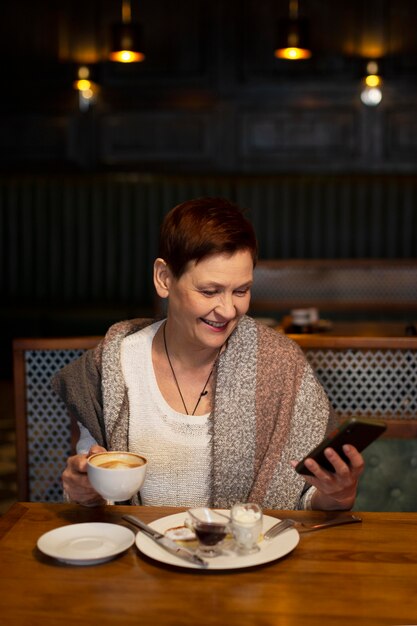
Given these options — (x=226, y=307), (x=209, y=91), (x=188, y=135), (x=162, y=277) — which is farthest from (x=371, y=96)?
(x=226, y=307)

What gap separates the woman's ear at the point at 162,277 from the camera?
205cm

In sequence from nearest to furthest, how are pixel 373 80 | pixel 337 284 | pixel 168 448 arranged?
1. pixel 168 448
2. pixel 337 284
3. pixel 373 80

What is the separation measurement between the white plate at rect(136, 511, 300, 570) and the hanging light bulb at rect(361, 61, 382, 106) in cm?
579

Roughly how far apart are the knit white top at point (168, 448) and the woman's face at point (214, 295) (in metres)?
0.20

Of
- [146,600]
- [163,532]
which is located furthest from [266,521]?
[146,600]

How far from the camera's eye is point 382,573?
150 cm

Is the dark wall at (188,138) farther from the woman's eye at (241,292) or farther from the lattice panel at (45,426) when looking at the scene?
the woman's eye at (241,292)

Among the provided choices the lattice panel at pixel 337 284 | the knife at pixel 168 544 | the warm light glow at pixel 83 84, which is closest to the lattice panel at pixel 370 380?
the knife at pixel 168 544

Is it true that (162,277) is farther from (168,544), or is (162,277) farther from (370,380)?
(370,380)

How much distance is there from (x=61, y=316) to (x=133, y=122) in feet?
5.80

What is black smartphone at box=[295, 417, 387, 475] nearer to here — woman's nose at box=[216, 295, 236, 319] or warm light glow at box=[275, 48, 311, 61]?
woman's nose at box=[216, 295, 236, 319]

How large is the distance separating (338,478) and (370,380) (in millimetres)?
1231

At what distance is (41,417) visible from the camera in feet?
9.71

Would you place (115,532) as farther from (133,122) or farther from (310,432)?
(133,122)
